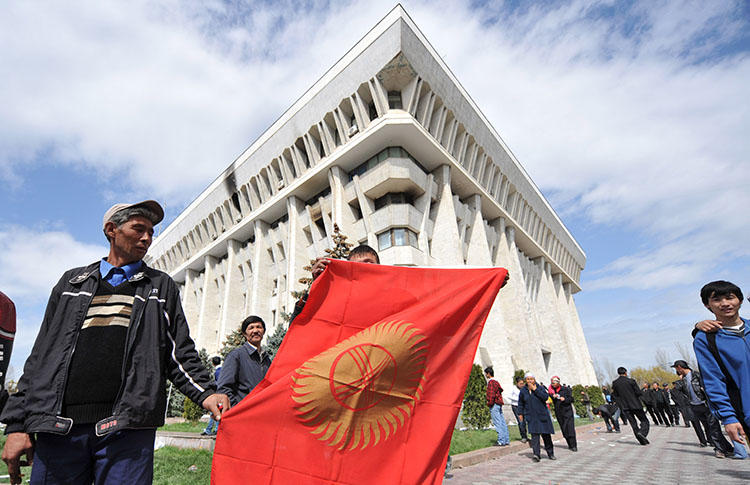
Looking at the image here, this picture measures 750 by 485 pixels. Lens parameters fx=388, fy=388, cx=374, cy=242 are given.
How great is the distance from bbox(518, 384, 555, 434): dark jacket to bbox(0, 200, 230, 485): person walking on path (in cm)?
798

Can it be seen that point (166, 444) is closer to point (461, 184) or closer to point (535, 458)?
point (535, 458)

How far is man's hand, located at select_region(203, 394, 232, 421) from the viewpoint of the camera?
2182mm

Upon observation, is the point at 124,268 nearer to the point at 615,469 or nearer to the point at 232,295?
the point at 615,469

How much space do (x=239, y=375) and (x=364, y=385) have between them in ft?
6.96

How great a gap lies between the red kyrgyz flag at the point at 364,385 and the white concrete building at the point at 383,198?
57.7ft

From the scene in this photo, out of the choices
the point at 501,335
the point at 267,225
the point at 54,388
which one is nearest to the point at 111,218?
the point at 54,388

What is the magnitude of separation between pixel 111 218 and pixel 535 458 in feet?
29.8

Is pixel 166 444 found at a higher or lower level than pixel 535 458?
higher

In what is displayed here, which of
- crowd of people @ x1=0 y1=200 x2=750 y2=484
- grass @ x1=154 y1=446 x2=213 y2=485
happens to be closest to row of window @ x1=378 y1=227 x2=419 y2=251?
grass @ x1=154 y1=446 x2=213 y2=485

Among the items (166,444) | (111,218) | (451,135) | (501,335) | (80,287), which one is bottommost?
(166,444)

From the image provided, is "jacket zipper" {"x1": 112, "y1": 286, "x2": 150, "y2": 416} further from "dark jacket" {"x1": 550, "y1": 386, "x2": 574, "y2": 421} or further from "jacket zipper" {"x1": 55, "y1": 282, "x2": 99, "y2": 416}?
"dark jacket" {"x1": 550, "y1": 386, "x2": 574, "y2": 421}

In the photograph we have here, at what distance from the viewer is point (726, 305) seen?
3.22 metres

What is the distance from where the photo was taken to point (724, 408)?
313 centimetres

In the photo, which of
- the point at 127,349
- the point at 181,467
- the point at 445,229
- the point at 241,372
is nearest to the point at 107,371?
the point at 127,349
